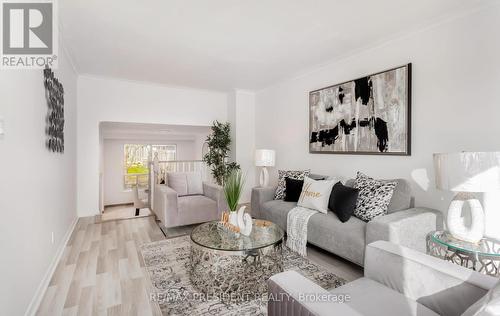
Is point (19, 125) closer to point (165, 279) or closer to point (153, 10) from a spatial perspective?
point (153, 10)

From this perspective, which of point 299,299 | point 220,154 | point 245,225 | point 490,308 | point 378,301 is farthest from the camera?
point 220,154

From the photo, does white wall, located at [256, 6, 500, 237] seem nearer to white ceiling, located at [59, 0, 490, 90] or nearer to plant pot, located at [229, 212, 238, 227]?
white ceiling, located at [59, 0, 490, 90]

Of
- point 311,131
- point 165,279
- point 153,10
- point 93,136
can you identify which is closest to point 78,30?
point 153,10

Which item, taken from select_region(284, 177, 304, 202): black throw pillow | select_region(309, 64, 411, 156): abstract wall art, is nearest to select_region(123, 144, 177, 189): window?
select_region(284, 177, 304, 202): black throw pillow

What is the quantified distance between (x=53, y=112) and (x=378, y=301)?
121 inches

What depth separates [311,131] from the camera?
3.91m

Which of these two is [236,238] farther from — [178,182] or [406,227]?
[178,182]

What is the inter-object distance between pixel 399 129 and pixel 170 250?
297 cm

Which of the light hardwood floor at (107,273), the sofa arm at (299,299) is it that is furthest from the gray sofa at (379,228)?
the sofa arm at (299,299)

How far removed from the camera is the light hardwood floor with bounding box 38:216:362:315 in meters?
1.84

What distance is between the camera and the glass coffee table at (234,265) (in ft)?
6.40

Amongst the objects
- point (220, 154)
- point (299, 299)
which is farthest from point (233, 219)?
point (220, 154)

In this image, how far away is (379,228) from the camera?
2074 mm

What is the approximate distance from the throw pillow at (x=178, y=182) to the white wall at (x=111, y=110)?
133 cm
